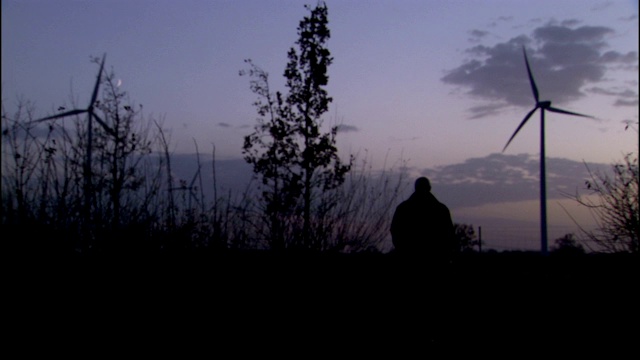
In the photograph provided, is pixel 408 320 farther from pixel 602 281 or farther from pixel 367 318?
pixel 602 281

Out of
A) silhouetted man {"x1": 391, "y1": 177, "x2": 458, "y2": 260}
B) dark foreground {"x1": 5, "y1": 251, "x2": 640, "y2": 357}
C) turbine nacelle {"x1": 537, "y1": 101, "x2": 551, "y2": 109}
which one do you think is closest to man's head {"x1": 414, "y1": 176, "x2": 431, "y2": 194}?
silhouetted man {"x1": 391, "y1": 177, "x2": 458, "y2": 260}

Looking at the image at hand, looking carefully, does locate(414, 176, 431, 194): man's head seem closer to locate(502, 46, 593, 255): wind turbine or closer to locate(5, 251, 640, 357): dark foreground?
locate(5, 251, 640, 357): dark foreground

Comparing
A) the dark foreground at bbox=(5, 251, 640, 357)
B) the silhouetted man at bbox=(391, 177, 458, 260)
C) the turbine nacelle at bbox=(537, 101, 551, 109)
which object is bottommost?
the dark foreground at bbox=(5, 251, 640, 357)

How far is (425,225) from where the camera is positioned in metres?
8.20

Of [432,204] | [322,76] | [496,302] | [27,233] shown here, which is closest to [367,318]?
[432,204]

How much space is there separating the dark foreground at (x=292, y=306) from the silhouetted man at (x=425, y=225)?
7.9 inches

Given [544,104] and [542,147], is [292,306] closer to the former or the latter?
[542,147]

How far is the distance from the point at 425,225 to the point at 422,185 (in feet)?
1.88

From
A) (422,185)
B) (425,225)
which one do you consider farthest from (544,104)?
(425,225)

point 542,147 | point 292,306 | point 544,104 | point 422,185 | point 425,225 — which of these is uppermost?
point 544,104

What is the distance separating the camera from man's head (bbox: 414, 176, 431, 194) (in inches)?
327

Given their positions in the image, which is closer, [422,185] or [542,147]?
[422,185]

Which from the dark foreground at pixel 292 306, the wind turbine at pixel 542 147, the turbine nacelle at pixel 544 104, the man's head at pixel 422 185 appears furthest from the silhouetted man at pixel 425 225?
the turbine nacelle at pixel 544 104

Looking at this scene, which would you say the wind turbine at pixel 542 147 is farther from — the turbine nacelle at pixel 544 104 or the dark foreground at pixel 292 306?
the dark foreground at pixel 292 306
